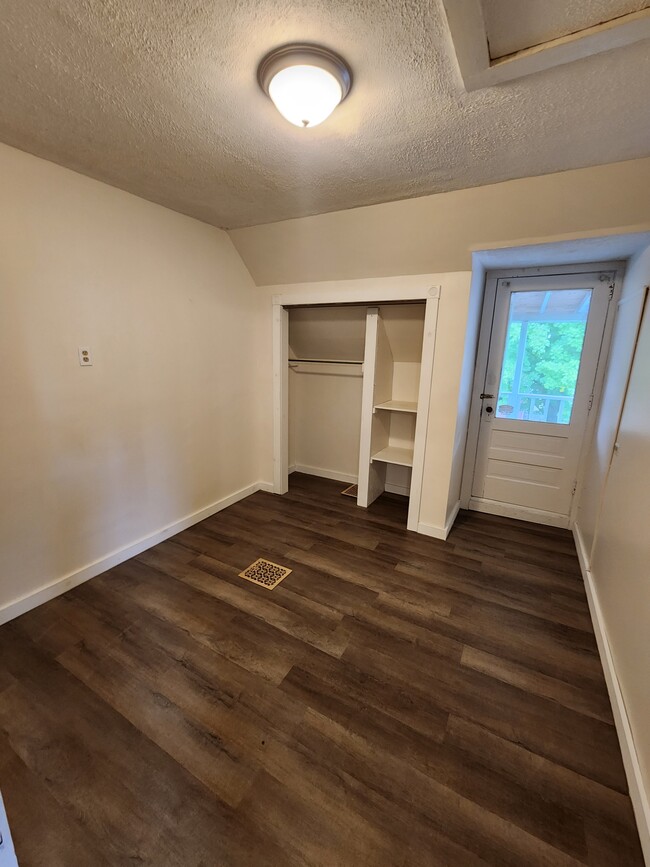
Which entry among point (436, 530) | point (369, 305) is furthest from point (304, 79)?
point (436, 530)

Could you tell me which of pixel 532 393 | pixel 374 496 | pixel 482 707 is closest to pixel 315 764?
pixel 482 707

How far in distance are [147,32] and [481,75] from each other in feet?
3.36

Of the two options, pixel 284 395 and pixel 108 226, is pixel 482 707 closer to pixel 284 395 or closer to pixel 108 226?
pixel 284 395

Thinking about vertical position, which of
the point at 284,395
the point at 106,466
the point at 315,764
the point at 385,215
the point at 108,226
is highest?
the point at 385,215

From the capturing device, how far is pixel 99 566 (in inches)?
89.2

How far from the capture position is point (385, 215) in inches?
87.0

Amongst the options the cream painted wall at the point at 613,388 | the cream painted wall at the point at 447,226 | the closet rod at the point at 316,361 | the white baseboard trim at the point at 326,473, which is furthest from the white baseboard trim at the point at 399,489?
the cream painted wall at the point at 447,226

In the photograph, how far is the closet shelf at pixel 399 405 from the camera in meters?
3.04

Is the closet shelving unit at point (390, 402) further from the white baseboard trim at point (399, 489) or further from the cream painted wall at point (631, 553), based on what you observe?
the cream painted wall at point (631, 553)

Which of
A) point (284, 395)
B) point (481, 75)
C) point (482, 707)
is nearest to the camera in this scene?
point (481, 75)

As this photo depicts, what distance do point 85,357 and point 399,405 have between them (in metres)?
2.46

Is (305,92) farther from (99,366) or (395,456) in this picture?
(395,456)

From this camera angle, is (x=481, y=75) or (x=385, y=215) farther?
(x=385, y=215)

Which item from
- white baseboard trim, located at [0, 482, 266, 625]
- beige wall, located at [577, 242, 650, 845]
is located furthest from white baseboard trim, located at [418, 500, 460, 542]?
white baseboard trim, located at [0, 482, 266, 625]
